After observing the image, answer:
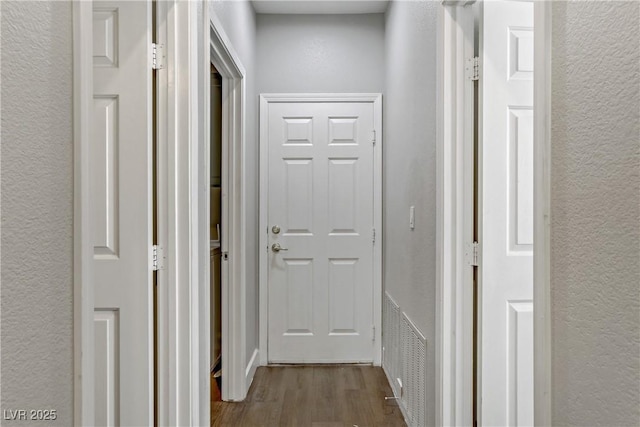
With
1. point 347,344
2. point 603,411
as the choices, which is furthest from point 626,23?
point 347,344

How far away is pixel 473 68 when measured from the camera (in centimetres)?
193

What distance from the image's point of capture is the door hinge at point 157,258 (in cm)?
180

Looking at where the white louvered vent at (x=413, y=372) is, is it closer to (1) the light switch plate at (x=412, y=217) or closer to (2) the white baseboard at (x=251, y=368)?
(1) the light switch plate at (x=412, y=217)

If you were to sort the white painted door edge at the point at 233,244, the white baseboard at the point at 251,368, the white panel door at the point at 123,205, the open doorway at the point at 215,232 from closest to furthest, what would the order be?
the white panel door at the point at 123,205 → the white painted door edge at the point at 233,244 → the white baseboard at the point at 251,368 → the open doorway at the point at 215,232

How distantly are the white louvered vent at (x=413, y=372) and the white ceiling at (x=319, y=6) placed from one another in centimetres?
233

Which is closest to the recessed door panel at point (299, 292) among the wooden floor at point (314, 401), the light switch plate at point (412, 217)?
the wooden floor at point (314, 401)

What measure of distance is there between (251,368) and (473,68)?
8.39 feet

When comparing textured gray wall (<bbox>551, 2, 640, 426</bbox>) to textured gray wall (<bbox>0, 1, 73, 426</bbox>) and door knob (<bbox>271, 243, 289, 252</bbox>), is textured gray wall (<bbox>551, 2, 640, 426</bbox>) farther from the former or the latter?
door knob (<bbox>271, 243, 289, 252</bbox>)

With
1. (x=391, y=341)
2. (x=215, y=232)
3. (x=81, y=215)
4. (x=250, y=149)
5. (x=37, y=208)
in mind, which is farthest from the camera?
(x=215, y=232)

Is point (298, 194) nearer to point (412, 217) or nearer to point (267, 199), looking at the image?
point (267, 199)

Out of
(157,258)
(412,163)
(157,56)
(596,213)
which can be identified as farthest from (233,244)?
(596,213)

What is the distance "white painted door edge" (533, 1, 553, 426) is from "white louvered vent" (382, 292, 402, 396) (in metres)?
2.04

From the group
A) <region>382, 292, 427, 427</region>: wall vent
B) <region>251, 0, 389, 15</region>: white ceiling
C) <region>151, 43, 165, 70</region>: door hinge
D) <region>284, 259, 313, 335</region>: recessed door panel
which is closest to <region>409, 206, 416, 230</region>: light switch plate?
<region>382, 292, 427, 427</region>: wall vent

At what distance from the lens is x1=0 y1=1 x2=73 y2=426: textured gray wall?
83 centimetres
